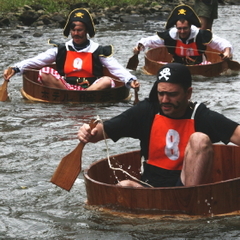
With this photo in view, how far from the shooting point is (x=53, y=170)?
702cm

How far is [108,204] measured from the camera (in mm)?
5383

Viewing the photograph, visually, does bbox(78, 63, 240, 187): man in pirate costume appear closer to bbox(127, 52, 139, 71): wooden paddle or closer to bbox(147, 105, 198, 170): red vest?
bbox(147, 105, 198, 170): red vest

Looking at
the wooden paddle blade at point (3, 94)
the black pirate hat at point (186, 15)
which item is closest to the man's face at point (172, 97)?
the wooden paddle blade at point (3, 94)

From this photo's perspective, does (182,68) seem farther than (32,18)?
No

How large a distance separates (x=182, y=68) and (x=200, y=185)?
90 cm

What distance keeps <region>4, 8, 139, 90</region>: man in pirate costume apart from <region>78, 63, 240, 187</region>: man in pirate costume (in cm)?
440

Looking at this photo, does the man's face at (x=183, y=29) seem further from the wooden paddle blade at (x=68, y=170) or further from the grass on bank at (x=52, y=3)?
the grass on bank at (x=52, y=3)

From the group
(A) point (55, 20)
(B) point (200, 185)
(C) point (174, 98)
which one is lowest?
(A) point (55, 20)

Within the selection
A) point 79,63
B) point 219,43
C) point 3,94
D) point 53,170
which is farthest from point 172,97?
point 219,43

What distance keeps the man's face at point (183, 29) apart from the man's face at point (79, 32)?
228cm

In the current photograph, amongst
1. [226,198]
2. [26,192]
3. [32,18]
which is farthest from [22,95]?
[32,18]

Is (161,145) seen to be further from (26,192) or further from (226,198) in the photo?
(26,192)

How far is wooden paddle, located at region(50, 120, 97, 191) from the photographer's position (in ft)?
18.8

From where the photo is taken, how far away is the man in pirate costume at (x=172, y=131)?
208 inches
